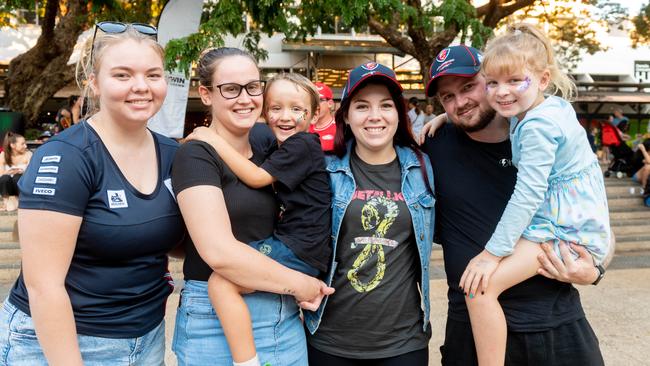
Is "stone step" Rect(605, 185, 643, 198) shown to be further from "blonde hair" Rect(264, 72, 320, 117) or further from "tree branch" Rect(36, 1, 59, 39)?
"tree branch" Rect(36, 1, 59, 39)

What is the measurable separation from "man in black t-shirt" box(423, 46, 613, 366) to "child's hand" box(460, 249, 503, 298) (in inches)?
6.5

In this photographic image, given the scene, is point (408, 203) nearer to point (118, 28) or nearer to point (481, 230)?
point (481, 230)

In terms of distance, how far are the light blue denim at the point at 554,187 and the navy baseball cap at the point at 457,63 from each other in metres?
0.38

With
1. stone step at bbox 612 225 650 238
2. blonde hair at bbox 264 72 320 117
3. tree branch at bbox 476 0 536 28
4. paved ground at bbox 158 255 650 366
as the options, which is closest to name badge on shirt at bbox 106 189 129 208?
blonde hair at bbox 264 72 320 117

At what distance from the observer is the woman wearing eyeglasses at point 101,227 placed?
1829 mm

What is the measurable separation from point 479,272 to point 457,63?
40.5 inches

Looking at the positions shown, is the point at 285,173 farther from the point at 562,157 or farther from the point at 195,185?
the point at 562,157

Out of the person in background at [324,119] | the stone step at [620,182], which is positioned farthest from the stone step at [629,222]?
the person in background at [324,119]

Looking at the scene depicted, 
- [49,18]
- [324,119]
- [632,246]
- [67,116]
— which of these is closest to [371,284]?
[324,119]

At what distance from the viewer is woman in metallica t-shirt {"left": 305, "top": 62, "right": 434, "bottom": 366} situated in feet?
7.92

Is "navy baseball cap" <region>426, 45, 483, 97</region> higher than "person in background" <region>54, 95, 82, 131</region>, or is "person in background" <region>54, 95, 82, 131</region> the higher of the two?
"navy baseball cap" <region>426, 45, 483, 97</region>

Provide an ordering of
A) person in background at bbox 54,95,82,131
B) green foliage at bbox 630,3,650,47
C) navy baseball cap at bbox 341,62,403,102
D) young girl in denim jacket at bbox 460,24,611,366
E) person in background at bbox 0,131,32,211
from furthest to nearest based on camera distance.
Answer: green foliage at bbox 630,3,650,47
person in background at bbox 54,95,82,131
person in background at bbox 0,131,32,211
navy baseball cap at bbox 341,62,403,102
young girl in denim jacket at bbox 460,24,611,366

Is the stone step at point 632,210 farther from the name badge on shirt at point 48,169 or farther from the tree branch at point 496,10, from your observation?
the name badge on shirt at point 48,169

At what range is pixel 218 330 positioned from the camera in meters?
2.22
